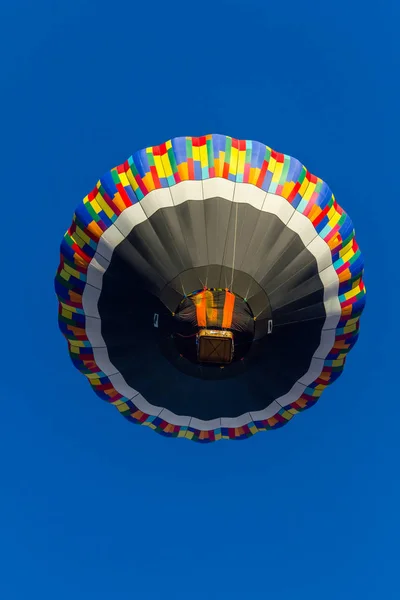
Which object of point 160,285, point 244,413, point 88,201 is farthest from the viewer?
point 244,413

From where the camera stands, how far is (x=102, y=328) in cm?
1848

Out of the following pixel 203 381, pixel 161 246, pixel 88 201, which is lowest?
pixel 203 381

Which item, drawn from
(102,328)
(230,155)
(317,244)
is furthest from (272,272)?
Result: (102,328)

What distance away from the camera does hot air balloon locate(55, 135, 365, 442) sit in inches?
666

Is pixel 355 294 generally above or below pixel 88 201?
below

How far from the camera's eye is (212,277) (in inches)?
660

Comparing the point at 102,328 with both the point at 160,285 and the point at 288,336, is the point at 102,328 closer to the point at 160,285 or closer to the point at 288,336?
the point at 160,285

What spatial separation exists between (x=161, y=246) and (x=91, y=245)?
1.67 m

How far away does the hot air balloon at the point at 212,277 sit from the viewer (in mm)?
16906

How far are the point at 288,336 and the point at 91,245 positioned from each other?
4347 millimetres

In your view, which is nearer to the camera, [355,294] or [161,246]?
[161,246]

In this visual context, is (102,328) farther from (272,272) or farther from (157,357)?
(272,272)

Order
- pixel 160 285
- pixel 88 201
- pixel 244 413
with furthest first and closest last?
1. pixel 244 413
2. pixel 88 201
3. pixel 160 285

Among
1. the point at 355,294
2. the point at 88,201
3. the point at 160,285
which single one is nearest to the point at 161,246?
the point at 160,285
